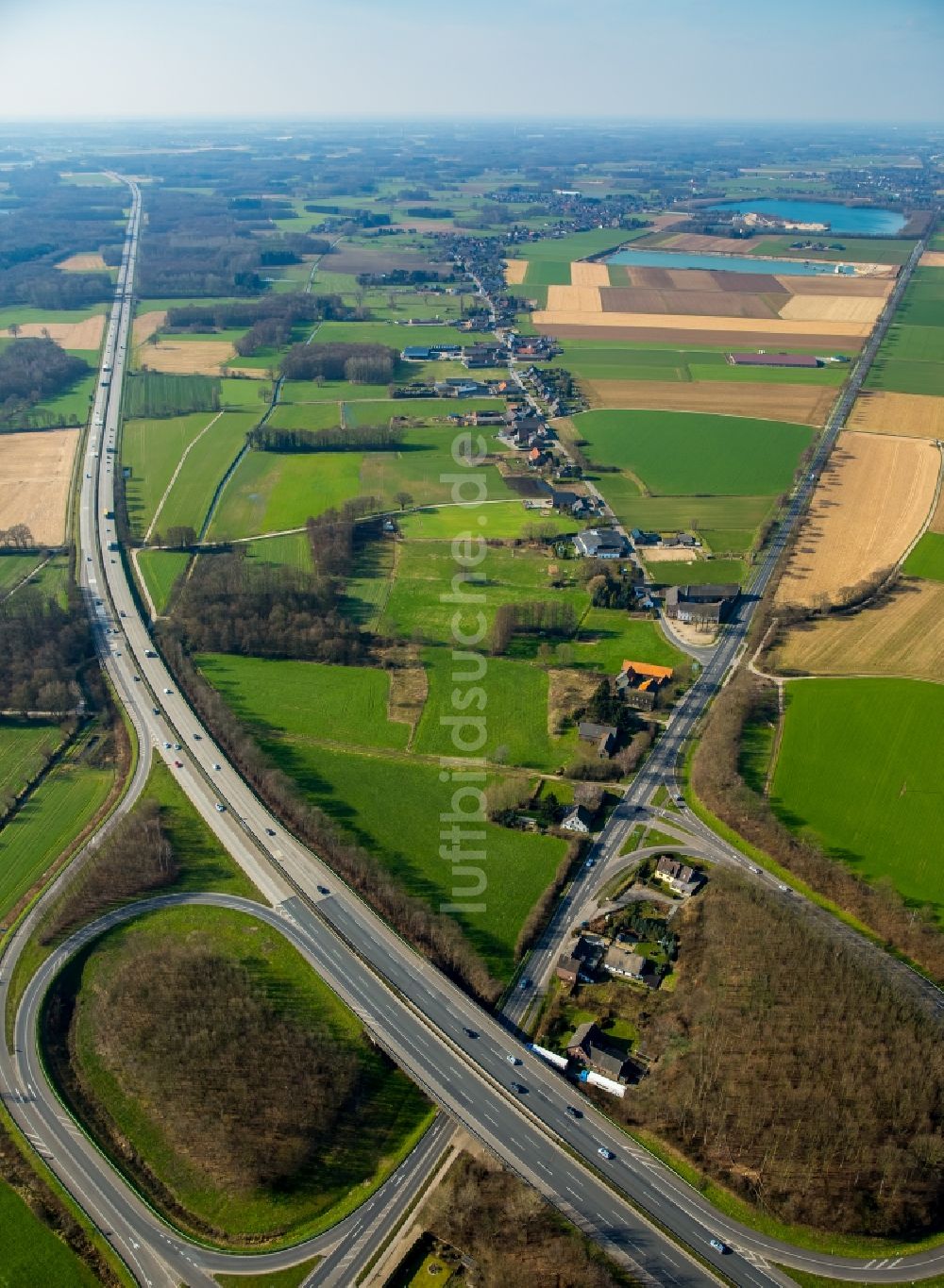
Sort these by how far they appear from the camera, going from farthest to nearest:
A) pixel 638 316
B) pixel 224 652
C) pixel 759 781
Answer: pixel 638 316
pixel 224 652
pixel 759 781

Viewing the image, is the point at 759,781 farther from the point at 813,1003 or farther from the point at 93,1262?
the point at 93,1262

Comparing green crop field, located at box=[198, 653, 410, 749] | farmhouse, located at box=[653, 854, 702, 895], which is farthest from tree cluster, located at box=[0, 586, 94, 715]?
farmhouse, located at box=[653, 854, 702, 895]

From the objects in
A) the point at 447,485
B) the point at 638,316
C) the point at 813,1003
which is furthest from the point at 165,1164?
the point at 638,316

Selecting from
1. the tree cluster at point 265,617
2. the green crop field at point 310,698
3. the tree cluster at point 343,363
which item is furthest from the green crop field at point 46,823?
the tree cluster at point 343,363

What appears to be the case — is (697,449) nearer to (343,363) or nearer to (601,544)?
(601,544)

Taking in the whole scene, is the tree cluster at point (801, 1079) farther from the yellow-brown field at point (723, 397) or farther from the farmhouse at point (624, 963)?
the yellow-brown field at point (723, 397)

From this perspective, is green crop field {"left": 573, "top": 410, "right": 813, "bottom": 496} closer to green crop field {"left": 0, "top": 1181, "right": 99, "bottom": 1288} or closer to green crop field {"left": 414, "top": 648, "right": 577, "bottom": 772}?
green crop field {"left": 414, "top": 648, "right": 577, "bottom": 772}
